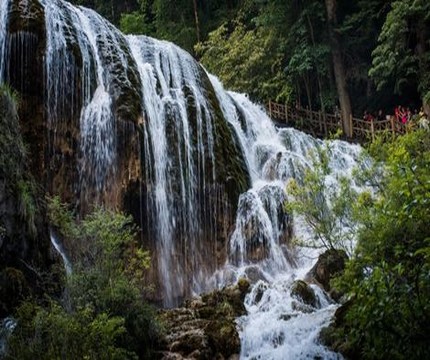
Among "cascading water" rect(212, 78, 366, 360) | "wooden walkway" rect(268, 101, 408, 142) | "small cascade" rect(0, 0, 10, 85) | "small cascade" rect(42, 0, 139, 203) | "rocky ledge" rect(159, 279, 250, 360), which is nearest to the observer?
"rocky ledge" rect(159, 279, 250, 360)

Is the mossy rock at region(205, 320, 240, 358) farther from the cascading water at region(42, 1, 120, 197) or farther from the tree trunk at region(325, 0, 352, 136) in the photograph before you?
the tree trunk at region(325, 0, 352, 136)

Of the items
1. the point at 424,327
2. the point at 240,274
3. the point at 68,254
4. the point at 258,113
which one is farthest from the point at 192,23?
the point at 424,327

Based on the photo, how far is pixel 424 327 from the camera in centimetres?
399

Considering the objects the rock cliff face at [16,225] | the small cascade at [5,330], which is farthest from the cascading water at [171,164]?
the small cascade at [5,330]

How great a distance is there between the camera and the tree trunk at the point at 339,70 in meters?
22.7

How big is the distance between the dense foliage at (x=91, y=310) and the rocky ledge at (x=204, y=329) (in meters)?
0.46

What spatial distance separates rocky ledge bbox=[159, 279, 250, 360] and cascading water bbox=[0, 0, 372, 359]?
81 centimetres

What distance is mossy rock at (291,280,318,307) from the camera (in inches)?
421

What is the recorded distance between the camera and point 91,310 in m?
7.02

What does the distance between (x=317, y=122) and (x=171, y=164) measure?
1144cm

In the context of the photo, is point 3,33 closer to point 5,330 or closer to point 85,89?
point 85,89

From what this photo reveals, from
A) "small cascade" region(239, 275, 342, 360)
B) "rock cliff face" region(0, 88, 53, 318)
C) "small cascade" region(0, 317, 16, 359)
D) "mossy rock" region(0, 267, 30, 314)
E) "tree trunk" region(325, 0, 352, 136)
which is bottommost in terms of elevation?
"small cascade" region(239, 275, 342, 360)

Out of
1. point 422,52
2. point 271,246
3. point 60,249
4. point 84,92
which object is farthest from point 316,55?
point 60,249

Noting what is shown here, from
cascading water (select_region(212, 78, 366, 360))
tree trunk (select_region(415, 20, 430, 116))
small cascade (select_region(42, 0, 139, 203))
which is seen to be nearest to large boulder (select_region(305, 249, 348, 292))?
cascading water (select_region(212, 78, 366, 360))
